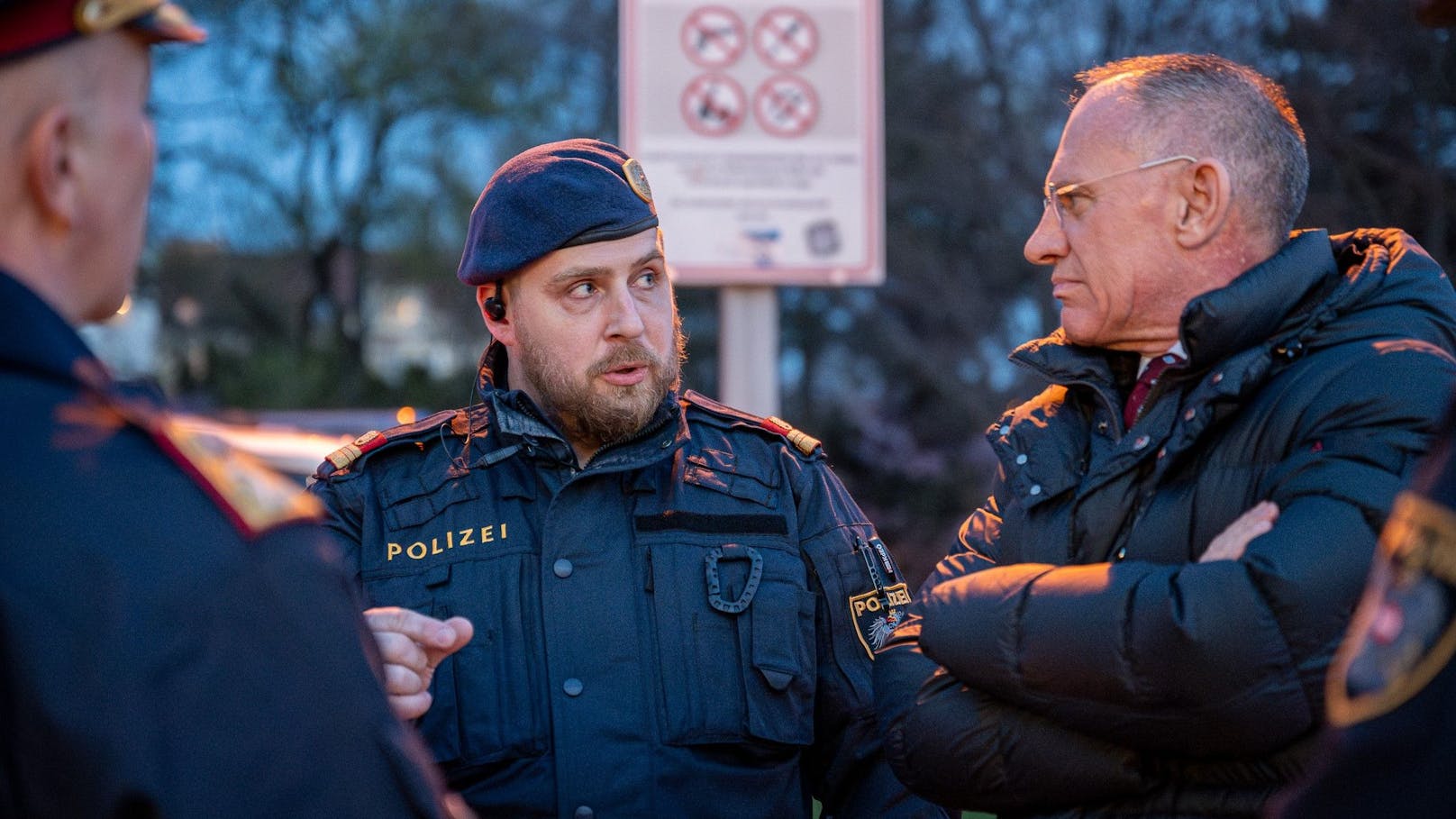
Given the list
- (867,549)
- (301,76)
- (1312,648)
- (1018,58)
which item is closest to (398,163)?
(301,76)

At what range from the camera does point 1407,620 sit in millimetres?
1265

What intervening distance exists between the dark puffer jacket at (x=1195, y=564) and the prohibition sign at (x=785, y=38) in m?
2.78

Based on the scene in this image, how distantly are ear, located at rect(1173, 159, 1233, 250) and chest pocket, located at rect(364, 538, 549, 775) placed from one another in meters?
1.41

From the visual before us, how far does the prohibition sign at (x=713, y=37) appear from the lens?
16.6 feet

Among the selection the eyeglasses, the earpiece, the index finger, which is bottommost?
the index finger

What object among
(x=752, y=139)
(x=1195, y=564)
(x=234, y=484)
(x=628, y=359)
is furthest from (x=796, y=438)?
(x=752, y=139)

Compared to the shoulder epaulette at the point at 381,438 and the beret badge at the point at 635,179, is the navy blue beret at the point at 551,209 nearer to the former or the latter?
the beret badge at the point at 635,179

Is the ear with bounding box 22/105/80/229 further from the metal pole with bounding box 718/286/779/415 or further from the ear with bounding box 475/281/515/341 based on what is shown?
the metal pole with bounding box 718/286/779/415

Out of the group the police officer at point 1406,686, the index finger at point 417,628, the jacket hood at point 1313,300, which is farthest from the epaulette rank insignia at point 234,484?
the jacket hood at point 1313,300

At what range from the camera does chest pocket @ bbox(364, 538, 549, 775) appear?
277 cm

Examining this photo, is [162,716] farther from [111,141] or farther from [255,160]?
[255,160]

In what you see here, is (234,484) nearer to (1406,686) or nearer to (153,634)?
(153,634)

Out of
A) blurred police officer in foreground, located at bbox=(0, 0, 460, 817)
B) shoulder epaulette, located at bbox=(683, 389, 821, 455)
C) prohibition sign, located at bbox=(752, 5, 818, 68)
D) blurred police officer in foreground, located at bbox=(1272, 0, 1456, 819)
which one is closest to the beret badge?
shoulder epaulette, located at bbox=(683, 389, 821, 455)

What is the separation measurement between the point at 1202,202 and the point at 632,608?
1.33 metres
